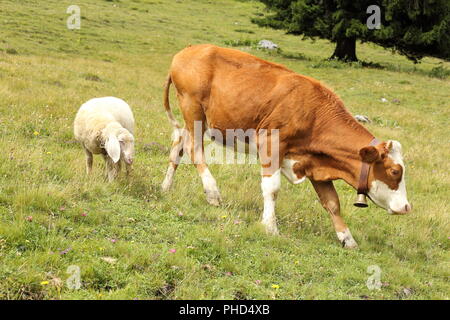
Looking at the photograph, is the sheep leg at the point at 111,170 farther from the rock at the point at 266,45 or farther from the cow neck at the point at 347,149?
the rock at the point at 266,45

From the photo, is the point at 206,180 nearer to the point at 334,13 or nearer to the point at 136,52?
the point at 136,52

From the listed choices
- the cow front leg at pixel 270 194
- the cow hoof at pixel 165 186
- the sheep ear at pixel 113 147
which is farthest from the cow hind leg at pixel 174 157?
the cow front leg at pixel 270 194

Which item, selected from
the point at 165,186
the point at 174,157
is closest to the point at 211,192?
the point at 165,186

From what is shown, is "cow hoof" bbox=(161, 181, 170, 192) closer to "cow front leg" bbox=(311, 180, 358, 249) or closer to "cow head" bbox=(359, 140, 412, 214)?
"cow front leg" bbox=(311, 180, 358, 249)

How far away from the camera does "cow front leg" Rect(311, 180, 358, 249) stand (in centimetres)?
725

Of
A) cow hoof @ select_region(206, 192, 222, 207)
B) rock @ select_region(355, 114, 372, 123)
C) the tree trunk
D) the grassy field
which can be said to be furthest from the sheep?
the tree trunk

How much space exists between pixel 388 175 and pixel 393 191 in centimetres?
22

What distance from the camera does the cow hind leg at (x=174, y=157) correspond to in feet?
27.4

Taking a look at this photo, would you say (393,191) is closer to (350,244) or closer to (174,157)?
(350,244)

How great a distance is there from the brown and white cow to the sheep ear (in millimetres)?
1002

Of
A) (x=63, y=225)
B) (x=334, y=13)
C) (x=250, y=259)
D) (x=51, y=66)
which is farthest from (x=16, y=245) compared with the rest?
(x=334, y=13)
